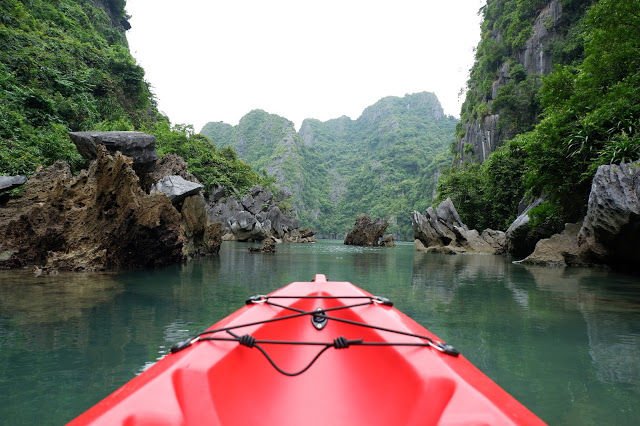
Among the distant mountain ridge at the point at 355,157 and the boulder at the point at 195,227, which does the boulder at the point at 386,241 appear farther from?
the distant mountain ridge at the point at 355,157

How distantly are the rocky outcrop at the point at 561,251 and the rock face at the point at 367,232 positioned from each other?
18.7 metres

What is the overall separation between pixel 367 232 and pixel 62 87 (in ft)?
74.0

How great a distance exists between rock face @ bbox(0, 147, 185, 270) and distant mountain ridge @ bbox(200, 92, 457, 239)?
55.5m

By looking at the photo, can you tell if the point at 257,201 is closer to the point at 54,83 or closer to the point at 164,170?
the point at 54,83

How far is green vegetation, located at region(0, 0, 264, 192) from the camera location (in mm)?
13812

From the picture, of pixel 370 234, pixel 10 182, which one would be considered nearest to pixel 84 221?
pixel 10 182

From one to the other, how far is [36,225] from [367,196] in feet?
239

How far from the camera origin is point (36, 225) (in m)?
7.87

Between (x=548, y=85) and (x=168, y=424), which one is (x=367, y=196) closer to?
(x=548, y=85)

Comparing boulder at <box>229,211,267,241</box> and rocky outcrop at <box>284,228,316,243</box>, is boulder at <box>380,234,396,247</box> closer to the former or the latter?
rocky outcrop at <box>284,228,316,243</box>

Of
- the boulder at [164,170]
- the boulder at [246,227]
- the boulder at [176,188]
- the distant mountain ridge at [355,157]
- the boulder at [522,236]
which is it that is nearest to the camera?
the boulder at [176,188]

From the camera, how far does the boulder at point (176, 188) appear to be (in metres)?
11.4

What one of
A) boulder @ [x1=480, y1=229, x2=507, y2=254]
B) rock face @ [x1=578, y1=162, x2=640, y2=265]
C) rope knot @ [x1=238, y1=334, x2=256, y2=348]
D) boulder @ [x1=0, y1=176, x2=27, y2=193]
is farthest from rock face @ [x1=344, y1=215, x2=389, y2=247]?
rope knot @ [x1=238, y1=334, x2=256, y2=348]

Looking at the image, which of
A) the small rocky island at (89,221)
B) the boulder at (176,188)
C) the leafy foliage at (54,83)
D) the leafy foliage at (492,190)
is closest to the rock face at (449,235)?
the leafy foliage at (492,190)
